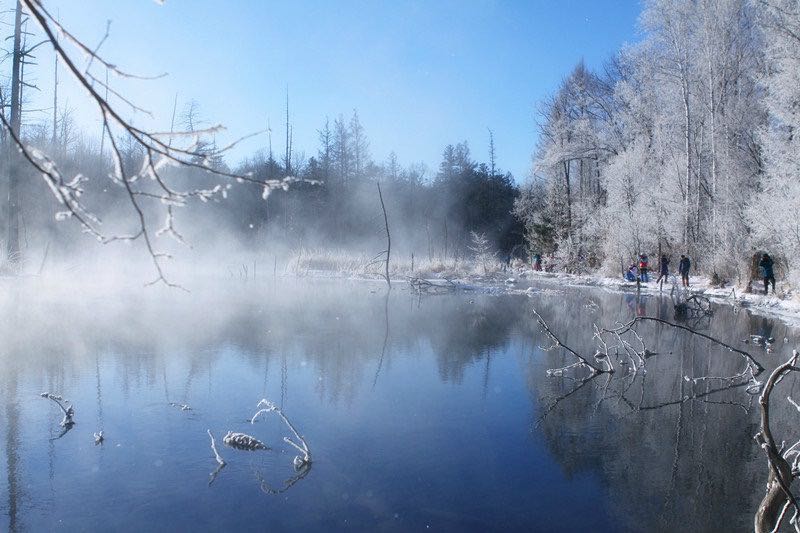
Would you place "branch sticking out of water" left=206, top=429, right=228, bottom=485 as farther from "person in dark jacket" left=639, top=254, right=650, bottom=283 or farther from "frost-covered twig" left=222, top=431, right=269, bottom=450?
"person in dark jacket" left=639, top=254, right=650, bottom=283

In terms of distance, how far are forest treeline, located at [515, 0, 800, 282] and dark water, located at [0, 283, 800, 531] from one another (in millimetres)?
9446

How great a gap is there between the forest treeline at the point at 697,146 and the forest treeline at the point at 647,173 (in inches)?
2.2

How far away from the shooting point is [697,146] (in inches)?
926

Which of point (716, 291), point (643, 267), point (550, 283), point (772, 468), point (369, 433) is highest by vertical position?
point (643, 267)

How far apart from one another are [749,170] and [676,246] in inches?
180

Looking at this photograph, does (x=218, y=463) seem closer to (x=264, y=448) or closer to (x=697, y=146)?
(x=264, y=448)

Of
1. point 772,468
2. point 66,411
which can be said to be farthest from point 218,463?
point 772,468

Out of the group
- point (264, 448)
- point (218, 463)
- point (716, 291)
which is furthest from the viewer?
point (716, 291)

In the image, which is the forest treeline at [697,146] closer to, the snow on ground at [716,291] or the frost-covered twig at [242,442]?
the snow on ground at [716,291]

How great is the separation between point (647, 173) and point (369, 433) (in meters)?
23.9

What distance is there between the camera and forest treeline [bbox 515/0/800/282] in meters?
16.6

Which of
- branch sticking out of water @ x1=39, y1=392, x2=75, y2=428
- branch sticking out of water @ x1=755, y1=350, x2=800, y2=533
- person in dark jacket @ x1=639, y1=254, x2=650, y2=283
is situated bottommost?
branch sticking out of water @ x1=39, y1=392, x2=75, y2=428

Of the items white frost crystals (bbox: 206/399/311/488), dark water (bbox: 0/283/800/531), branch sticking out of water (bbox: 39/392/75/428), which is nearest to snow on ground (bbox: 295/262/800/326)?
dark water (bbox: 0/283/800/531)

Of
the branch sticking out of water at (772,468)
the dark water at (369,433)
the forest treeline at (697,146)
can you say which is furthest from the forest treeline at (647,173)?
the branch sticking out of water at (772,468)
